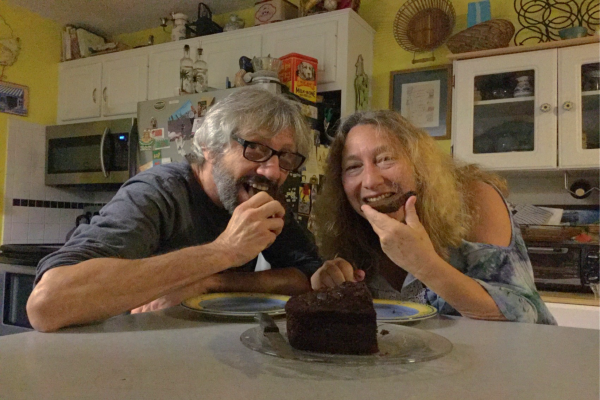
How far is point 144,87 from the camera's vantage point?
10.2ft

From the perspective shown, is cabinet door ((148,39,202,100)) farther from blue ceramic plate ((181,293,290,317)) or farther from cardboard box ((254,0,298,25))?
blue ceramic plate ((181,293,290,317))

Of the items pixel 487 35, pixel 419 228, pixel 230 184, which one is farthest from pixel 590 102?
pixel 230 184

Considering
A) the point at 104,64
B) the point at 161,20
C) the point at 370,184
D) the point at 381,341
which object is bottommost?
the point at 381,341

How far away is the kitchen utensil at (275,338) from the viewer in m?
0.62

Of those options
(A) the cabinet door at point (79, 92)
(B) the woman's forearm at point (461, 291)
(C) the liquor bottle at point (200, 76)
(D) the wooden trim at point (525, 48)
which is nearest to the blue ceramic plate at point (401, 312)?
(B) the woman's forearm at point (461, 291)

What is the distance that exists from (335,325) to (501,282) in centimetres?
52

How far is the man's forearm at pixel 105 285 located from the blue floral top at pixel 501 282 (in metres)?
0.49

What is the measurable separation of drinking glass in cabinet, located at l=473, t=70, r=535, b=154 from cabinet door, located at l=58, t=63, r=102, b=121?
2.49 m

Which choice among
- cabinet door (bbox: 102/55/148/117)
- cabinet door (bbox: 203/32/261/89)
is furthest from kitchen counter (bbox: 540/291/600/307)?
cabinet door (bbox: 102/55/148/117)

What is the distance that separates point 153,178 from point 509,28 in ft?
6.23

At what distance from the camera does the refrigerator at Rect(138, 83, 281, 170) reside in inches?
93.5

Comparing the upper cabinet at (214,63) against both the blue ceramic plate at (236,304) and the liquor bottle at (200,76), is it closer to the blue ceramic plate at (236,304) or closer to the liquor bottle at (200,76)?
the liquor bottle at (200,76)

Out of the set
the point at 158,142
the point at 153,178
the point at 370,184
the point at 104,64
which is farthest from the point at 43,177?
the point at 370,184

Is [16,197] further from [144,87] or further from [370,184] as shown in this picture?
[370,184]
